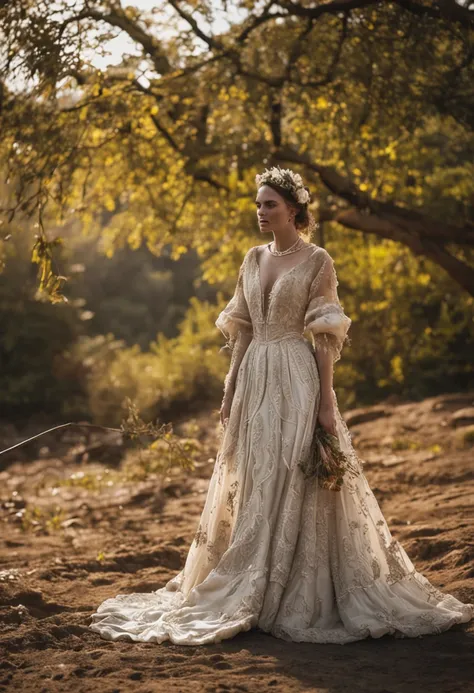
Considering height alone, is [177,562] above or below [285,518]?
below

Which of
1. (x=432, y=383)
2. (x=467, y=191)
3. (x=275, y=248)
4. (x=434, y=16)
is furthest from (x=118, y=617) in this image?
(x=432, y=383)

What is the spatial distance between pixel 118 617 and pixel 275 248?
235 centimetres

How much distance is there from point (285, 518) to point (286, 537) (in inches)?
4.0

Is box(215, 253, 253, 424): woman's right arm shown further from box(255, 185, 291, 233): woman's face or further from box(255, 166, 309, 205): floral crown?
box(255, 166, 309, 205): floral crown

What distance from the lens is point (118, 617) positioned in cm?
492

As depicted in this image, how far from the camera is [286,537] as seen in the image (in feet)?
15.1

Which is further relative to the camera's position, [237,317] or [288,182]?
[237,317]

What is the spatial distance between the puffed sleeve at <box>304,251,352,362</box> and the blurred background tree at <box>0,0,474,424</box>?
2.32 meters

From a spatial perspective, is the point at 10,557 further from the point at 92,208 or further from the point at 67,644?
the point at 92,208

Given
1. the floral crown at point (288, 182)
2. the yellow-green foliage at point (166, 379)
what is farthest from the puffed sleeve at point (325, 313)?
the yellow-green foliage at point (166, 379)

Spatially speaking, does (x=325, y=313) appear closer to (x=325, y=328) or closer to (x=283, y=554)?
(x=325, y=328)

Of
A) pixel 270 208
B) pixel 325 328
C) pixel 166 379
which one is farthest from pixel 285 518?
pixel 166 379

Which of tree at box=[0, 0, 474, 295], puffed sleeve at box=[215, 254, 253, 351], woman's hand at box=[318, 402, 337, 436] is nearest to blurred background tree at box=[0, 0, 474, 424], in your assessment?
tree at box=[0, 0, 474, 295]

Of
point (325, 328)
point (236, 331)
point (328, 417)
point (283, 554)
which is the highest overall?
point (236, 331)
